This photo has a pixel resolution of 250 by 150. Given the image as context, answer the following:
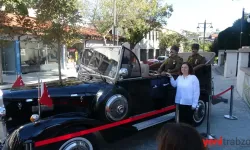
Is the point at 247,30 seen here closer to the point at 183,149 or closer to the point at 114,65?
the point at 114,65

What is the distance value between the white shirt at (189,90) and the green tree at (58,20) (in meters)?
8.40

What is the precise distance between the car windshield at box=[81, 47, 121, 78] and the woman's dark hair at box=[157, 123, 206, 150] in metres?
2.67

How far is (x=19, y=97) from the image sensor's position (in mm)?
3477

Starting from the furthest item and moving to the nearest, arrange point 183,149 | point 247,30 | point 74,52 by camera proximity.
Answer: point 74,52, point 247,30, point 183,149

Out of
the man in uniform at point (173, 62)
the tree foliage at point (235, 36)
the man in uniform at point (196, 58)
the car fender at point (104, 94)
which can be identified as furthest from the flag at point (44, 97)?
the tree foliage at point (235, 36)

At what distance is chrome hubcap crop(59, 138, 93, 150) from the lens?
3.23 meters

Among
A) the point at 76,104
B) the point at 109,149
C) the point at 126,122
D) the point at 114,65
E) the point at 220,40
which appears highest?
the point at 220,40

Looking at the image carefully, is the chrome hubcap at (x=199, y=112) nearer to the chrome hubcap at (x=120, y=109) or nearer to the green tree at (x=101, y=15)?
the chrome hubcap at (x=120, y=109)

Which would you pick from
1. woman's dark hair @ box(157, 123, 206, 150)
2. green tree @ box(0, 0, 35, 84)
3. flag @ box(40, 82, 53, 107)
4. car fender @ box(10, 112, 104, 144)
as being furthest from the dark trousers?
green tree @ box(0, 0, 35, 84)

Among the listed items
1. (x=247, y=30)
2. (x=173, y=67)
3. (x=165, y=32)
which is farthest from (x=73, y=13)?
(x=165, y=32)

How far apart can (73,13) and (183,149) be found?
11.4m

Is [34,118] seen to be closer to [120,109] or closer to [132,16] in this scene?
[120,109]

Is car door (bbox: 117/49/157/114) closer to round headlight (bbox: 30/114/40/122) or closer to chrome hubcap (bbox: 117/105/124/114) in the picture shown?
chrome hubcap (bbox: 117/105/124/114)

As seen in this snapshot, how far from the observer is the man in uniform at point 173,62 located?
17.1ft
